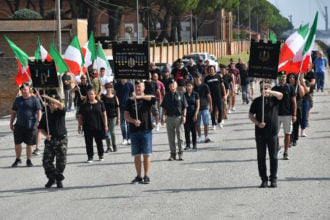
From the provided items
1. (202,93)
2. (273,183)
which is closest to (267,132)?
(273,183)

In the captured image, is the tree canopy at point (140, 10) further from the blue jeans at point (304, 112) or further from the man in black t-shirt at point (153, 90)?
the blue jeans at point (304, 112)

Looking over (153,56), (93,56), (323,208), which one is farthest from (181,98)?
(153,56)

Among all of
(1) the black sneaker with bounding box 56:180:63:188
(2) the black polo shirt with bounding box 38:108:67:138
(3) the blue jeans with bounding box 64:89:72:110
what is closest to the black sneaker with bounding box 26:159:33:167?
(2) the black polo shirt with bounding box 38:108:67:138

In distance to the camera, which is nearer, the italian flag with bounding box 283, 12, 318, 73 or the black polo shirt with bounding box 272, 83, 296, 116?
the black polo shirt with bounding box 272, 83, 296, 116

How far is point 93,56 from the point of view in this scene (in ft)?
81.5

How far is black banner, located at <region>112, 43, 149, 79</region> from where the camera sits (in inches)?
616

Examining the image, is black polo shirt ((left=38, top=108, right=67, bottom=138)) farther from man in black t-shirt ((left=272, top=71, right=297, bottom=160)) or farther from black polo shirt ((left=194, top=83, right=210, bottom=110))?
black polo shirt ((left=194, top=83, right=210, bottom=110))

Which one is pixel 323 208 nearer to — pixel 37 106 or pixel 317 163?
pixel 317 163

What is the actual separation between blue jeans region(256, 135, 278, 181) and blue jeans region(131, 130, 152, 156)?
1.77m

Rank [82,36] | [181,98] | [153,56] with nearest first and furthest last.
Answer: [181,98]
[82,36]
[153,56]

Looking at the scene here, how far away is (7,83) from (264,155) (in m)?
22.0

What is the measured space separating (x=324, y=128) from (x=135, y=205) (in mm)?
11789

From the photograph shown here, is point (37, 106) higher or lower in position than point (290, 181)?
higher

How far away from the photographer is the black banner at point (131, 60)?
15648mm
